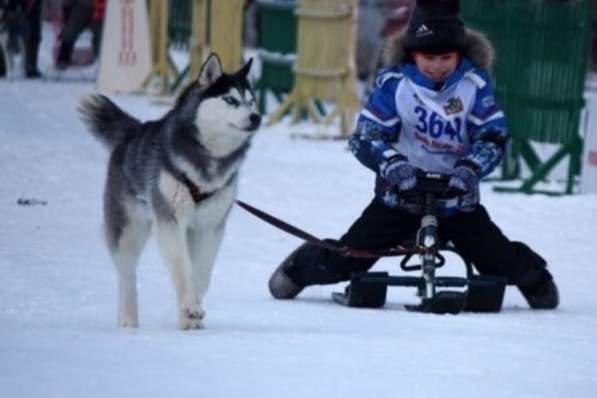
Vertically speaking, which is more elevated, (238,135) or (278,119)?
(238,135)

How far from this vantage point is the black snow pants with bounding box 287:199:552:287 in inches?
292

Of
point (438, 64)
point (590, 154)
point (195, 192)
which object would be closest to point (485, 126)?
point (438, 64)

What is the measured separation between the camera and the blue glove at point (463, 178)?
22.8 ft

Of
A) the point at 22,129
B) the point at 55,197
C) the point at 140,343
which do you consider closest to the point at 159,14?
the point at 22,129

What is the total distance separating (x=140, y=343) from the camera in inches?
229

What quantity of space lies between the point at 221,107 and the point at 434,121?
0.99 m

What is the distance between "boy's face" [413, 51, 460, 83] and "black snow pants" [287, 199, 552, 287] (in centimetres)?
61

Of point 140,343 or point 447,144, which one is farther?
point 447,144

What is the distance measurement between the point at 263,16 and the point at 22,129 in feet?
11.1

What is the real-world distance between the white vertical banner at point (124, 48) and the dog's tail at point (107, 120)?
11.7 meters

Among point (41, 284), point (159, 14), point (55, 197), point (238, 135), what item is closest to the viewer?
point (238, 135)

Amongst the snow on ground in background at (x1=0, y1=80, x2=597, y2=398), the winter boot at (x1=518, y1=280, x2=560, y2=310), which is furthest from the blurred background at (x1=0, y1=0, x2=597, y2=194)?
the winter boot at (x1=518, y1=280, x2=560, y2=310)

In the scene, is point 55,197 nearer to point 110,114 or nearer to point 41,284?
point 41,284

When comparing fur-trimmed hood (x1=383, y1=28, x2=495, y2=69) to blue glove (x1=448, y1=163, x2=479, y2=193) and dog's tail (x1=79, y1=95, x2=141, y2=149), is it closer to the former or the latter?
blue glove (x1=448, y1=163, x2=479, y2=193)
